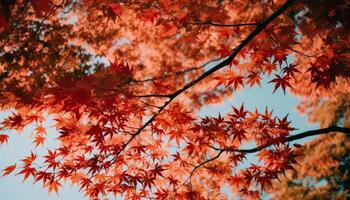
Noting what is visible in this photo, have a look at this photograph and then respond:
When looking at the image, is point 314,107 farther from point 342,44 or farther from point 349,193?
point 342,44

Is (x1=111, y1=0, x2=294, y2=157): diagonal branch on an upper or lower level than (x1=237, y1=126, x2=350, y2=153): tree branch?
upper

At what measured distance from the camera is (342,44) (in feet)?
10.9

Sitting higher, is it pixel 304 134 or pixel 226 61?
pixel 226 61

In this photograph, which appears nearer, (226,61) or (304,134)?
(226,61)

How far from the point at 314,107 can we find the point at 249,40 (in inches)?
266

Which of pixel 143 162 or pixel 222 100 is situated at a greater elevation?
pixel 222 100

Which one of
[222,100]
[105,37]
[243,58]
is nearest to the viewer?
[243,58]

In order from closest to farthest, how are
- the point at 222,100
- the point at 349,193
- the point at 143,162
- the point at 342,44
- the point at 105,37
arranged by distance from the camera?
1. the point at 342,44
2. the point at 143,162
3. the point at 105,37
4. the point at 222,100
5. the point at 349,193

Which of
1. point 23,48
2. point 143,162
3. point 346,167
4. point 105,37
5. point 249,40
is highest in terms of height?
point 105,37

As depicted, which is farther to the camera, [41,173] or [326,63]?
[41,173]

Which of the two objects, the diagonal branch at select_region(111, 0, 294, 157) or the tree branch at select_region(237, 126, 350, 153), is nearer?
the diagonal branch at select_region(111, 0, 294, 157)

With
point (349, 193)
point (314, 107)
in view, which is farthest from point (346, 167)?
point (314, 107)

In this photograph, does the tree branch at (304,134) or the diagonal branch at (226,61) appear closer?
the diagonal branch at (226,61)

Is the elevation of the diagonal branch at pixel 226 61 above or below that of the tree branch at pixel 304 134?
above
